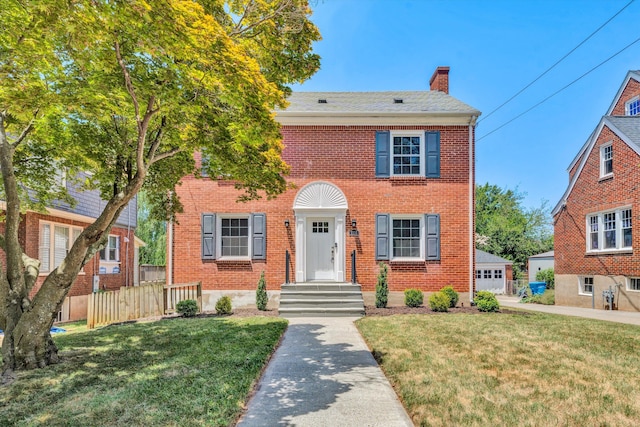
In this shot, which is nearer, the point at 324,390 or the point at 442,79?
the point at 324,390

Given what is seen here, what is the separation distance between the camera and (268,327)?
8.70m

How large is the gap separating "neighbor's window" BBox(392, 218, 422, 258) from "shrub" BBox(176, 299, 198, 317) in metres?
6.30

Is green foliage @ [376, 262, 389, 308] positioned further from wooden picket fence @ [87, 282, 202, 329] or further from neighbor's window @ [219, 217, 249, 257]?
wooden picket fence @ [87, 282, 202, 329]

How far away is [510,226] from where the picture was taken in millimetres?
37719

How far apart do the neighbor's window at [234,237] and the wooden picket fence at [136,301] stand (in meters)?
1.41

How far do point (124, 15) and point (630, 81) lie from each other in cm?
2593

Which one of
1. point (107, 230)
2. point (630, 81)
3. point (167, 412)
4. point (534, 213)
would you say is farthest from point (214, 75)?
point (534, 213)

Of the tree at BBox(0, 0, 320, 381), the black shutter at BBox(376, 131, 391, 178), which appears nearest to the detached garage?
the black shutter at BBox(376, 131, 391, 178)

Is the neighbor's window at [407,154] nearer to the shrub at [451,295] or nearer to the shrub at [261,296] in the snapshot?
the shrub at [451,295]

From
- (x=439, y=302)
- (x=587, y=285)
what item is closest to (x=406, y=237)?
(x=439, y=302)

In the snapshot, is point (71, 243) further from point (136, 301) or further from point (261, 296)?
point (261, 296)

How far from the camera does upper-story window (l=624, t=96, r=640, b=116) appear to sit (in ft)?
67.3

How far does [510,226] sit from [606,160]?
76.2 ft

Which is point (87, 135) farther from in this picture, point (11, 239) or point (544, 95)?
point (544, 95)
